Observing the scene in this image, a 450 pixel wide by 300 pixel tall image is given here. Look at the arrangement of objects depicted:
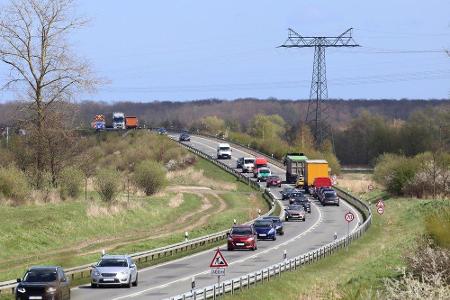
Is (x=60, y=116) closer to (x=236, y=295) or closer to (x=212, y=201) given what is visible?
(x=212, y=201)

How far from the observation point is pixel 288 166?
387 feet

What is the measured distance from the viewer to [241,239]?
192 ft

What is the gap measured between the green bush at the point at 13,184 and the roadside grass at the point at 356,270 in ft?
72.1

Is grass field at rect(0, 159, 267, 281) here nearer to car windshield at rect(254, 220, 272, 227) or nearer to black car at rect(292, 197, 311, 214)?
black car at rect(292, 197, 311, 214)

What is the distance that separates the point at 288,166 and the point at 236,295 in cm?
8163

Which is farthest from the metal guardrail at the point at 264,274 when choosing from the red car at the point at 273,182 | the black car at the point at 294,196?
the red car at the point at 273,182

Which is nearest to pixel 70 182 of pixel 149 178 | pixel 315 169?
pixel 149 178

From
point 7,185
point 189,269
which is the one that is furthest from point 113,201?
point 189,269

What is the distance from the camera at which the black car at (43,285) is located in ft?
112

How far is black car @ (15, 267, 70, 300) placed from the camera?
34.2 meters

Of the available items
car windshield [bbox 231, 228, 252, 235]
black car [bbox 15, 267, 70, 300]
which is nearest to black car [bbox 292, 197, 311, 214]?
car windshield [bbox 231, 228, 252, 235]

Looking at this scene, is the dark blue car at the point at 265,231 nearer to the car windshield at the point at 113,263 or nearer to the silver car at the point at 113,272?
the silver car at the point at 113,272

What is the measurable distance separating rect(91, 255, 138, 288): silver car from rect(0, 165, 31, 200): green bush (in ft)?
94.1

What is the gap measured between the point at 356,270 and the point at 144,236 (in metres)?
24.6
